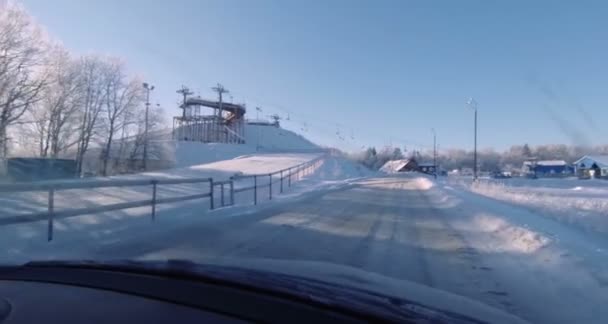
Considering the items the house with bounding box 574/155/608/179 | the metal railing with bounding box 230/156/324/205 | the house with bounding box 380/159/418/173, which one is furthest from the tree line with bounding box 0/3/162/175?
the house with bounding box 574/155/608/179

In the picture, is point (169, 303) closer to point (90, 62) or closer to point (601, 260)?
point (601, 260)

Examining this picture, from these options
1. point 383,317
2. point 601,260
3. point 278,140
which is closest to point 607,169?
point 278,140

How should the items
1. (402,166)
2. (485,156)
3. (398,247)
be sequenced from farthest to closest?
(485,156), (402,166), (398,247)

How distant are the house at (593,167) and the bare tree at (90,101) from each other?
3498 inches

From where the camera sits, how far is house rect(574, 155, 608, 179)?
89812mm

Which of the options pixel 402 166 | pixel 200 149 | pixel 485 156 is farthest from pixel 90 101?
pixel 485 156

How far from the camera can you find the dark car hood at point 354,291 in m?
2.04

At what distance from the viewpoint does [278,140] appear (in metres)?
126

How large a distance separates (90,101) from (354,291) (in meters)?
53.4

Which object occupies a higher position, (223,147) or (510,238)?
(223,147)

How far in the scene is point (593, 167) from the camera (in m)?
94.8

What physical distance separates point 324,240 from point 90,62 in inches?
1957

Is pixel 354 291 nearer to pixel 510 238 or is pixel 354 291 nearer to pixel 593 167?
pixel 510 238

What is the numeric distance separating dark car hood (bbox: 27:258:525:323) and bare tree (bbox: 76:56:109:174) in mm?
50793
